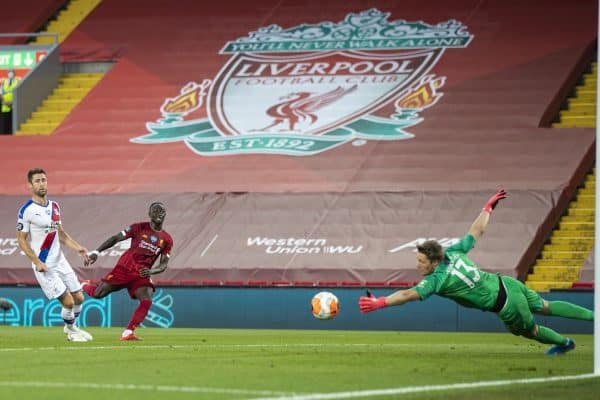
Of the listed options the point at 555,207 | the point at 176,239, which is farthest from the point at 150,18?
the point at 555,207

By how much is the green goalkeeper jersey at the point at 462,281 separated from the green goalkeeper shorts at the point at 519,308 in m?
0.16

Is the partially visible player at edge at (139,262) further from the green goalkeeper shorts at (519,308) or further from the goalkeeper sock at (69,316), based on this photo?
the green goalkeeper shorts at (519,308)

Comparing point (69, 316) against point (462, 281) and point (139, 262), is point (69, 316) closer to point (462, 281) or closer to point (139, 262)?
point (139, 262)

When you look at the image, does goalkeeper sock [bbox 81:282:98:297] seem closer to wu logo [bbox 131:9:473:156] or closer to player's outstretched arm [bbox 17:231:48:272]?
player's outstretched arm [bbox 17:231:48:272]

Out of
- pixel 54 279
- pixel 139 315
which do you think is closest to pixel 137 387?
pixel 54 279

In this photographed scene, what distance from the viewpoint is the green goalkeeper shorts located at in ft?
46.4

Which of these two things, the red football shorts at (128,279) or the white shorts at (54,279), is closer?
the white shorts at (54,279)

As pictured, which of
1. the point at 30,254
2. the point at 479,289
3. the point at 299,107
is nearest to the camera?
the point at 479,289

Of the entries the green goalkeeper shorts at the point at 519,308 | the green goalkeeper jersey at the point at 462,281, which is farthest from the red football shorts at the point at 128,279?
the green goalkeeper shorts at the point at 519,308

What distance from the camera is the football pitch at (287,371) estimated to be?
10.0 metres

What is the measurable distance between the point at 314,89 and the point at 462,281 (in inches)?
827

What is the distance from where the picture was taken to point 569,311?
14430mm

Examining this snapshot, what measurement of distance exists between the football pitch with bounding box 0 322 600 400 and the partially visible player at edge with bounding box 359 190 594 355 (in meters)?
0.41

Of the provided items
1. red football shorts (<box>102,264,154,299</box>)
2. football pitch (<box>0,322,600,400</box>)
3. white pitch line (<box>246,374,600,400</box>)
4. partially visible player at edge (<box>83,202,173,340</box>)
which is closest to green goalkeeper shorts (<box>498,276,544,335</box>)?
football pitch (<box>0,322,600,400</box>)
